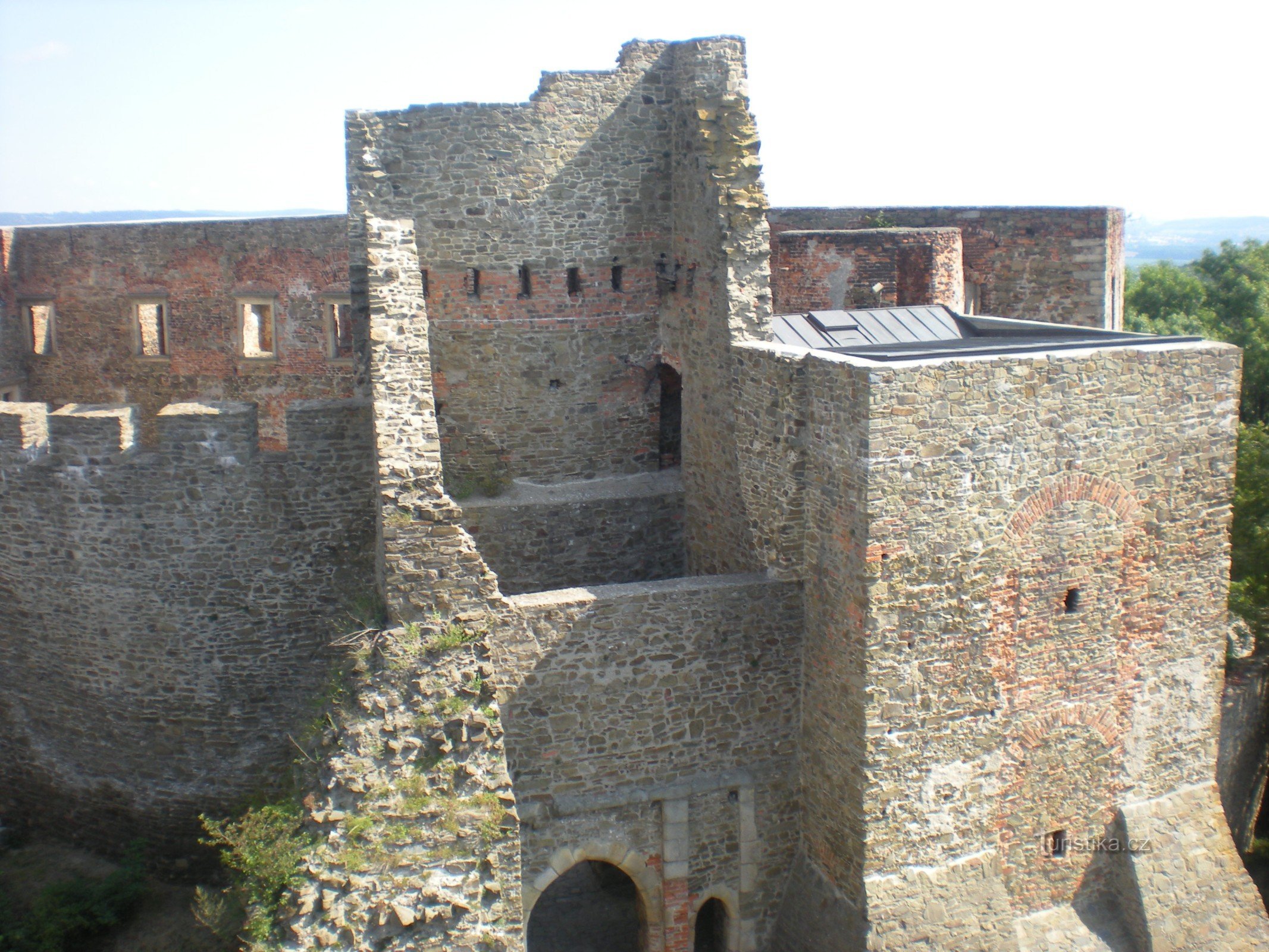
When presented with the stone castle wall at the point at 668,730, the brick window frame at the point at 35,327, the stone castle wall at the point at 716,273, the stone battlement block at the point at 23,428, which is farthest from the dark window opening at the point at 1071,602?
the brick window frame at the point at 35,327

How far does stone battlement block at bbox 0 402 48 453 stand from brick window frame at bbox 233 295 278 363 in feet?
27.9

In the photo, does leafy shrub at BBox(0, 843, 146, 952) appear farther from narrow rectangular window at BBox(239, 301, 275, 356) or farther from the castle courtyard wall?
narrow rectangular window at BBox(239, 301, 275, 356)

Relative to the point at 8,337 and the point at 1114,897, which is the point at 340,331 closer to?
the point at 8,337

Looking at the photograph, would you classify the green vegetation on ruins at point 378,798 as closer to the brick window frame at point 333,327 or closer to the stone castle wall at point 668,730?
the stone castle wall at point 668,730

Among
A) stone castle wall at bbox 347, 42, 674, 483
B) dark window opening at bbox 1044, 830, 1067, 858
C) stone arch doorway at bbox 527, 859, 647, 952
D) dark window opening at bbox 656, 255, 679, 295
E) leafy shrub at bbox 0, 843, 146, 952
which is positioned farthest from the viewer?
dark window opening at bbox 656, 255, 679, 295

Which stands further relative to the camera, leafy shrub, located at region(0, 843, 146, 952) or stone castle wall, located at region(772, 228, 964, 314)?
stone castle wall, located at region(772, 228, 964, 314)

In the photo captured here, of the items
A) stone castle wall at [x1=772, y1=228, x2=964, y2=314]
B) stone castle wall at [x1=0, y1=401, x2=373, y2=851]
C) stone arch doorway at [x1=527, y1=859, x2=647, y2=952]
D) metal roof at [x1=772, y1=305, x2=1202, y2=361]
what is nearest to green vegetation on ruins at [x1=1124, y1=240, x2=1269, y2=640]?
metal roof at [x1=772, y1=305, x2=1202, y2=361]

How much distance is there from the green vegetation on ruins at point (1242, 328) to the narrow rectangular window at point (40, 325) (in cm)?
1822

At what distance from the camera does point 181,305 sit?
2003 cm

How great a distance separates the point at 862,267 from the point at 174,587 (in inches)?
368

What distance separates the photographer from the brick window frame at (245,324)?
19.8 m

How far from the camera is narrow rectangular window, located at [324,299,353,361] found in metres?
19.8

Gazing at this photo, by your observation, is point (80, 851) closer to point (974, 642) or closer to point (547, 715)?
point (547, 715)

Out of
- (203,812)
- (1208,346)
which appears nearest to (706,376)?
(1208,346)
